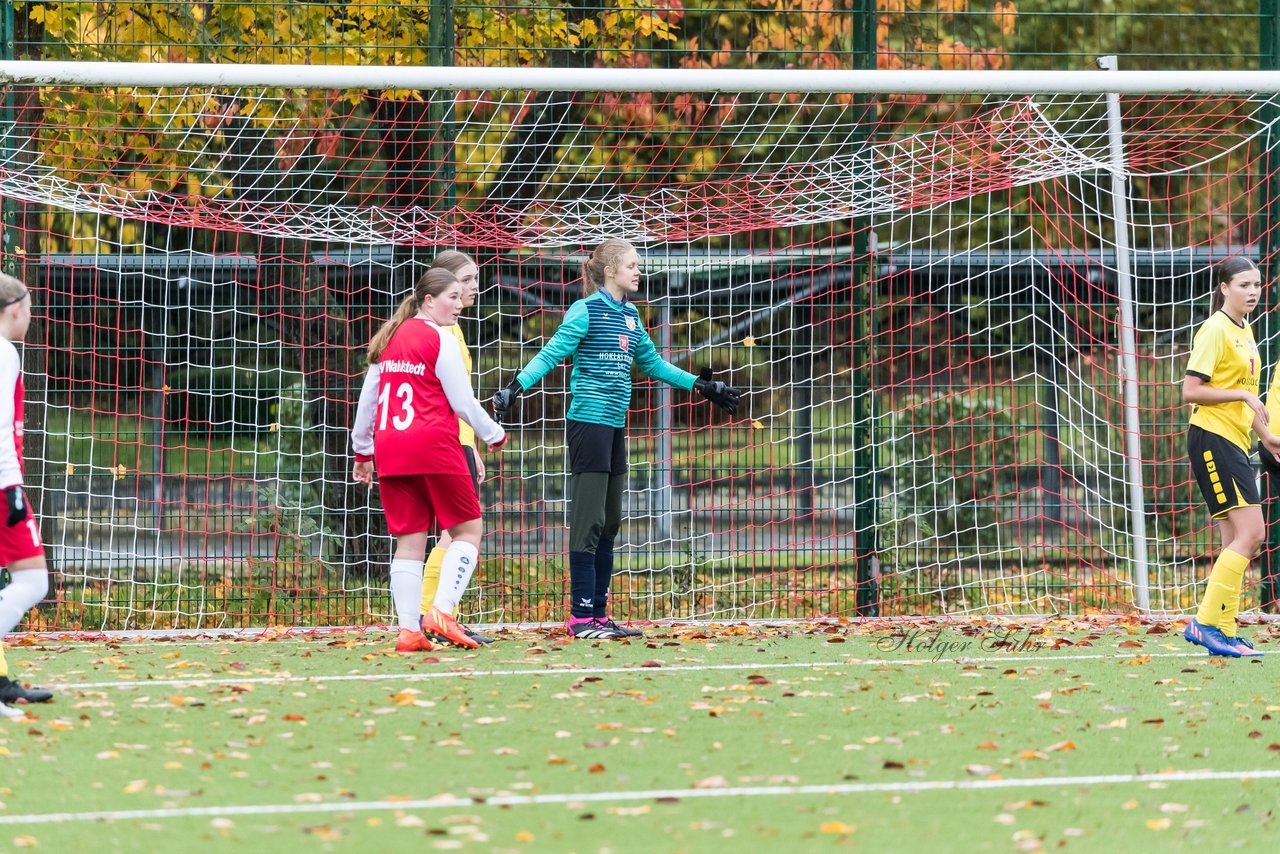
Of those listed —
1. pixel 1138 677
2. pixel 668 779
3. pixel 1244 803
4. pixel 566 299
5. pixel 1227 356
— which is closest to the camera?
pixel 1244 803

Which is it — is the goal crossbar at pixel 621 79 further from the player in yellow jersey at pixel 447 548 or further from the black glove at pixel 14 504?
the black glove at pixel 14 504

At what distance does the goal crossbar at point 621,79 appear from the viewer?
764 cm

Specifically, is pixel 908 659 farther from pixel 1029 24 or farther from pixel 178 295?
pixel 1029 24

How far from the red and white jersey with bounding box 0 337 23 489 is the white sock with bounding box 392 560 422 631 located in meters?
1.99

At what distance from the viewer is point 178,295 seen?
9734 mm

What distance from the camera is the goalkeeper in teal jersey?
7754 mm

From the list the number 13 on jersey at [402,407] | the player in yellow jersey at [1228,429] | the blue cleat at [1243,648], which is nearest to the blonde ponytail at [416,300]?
the number 13 on jersey at [402,407]

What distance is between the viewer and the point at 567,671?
6922 mm

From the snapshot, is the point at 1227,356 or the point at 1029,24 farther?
the point at 1029,24

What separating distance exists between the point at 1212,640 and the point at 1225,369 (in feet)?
4.21

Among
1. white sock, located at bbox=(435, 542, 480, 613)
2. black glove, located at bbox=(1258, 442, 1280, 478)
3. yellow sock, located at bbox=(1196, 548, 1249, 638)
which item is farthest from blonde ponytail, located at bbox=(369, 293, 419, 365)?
black glove, located at bbox=(1258, 442, 1280, 478)

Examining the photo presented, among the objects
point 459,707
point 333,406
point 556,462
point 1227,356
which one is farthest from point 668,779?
point 333,406

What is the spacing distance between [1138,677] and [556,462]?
4.15m

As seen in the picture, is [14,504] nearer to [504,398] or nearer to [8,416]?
[8,416]
